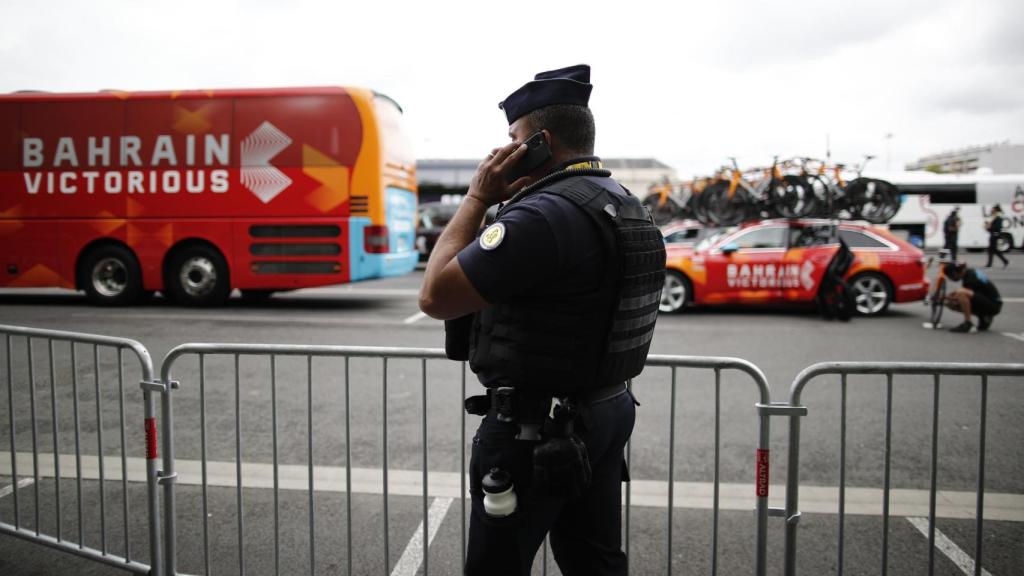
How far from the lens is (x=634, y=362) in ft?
6.83

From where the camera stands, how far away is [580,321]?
188 cm

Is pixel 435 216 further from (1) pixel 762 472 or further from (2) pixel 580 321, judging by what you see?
(2) pixel 580 321

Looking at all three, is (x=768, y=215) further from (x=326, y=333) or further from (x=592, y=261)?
(x=592, y=261)

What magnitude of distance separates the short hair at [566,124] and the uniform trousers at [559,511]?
701 mm

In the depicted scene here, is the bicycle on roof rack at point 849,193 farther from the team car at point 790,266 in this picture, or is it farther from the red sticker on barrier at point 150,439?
the red sticker on barrier at point 150,439

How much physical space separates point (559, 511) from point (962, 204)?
31.4 metres

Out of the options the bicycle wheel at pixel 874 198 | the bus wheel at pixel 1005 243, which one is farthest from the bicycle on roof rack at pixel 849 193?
the bus wheel at pixel 1005 243

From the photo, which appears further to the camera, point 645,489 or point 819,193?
point 819,193

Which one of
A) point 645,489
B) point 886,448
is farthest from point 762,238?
point 886,448

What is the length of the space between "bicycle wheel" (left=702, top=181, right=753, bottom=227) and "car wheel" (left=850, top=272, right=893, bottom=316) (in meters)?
3.28

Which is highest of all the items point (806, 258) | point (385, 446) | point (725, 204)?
point (725, 204)

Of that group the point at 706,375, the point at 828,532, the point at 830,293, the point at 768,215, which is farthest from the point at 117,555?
the point at 768,215

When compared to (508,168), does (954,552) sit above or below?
below

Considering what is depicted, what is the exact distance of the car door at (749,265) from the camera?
1130 cm
